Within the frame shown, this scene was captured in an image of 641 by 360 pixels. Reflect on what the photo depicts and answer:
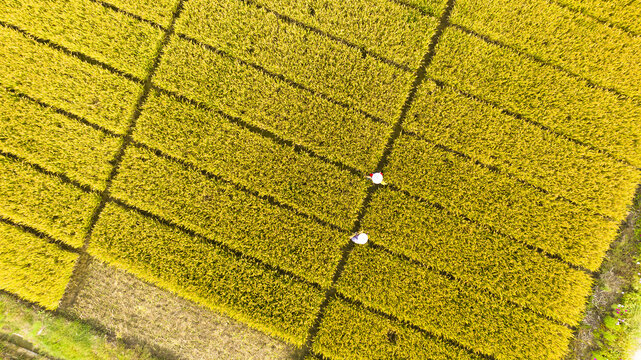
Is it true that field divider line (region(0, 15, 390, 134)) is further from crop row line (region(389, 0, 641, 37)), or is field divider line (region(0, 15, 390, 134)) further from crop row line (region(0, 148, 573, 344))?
crop row line (region(389, 0, 641, 37))

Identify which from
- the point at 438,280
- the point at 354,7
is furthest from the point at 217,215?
the point at 354,7

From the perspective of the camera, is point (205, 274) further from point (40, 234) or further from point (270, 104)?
point (270, 104)

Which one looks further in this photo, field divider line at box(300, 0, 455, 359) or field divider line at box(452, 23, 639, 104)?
field divider line at box(452, 23, 639, 104)

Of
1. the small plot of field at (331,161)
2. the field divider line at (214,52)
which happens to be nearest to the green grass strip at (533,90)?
the small plot of field at (331,161)

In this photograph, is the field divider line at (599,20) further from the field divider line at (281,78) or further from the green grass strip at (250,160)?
the green grass strip at (250,160)

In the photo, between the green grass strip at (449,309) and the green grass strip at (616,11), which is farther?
the green grass strip at (616,11)

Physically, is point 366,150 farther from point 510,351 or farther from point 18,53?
point 18,53

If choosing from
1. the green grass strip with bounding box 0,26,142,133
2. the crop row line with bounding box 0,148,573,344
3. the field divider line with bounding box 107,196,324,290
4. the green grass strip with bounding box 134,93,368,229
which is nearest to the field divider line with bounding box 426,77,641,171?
the crop row line with bounding box 0,148,573,344
